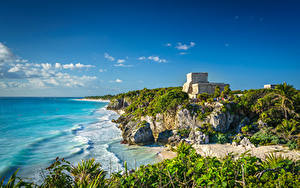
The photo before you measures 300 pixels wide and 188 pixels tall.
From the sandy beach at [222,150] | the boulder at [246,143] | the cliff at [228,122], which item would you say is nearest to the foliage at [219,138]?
the cliff at [228,122]

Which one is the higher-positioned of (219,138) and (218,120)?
(218,120)

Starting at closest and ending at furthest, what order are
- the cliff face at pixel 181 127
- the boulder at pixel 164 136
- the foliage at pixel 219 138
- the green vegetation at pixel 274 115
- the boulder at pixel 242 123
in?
the green vegetation at pixel 274 115, the foliage at pixel 219 138, the cliff face at pixel 181 127, the boulder at pixel 242 123, the boulder at pixel 164 136

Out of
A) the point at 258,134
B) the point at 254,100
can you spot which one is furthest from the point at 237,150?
the point at 254,100

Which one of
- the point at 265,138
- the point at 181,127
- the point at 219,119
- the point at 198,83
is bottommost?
the point at 265,138

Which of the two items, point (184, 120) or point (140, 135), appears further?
point (184, 120)

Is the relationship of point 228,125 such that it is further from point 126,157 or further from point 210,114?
point 126,157

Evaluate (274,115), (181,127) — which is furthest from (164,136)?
Result: (274,115)

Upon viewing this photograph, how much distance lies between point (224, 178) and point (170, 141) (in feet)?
44.8

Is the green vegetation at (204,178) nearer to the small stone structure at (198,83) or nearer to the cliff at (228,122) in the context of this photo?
the cliff at (228,122)

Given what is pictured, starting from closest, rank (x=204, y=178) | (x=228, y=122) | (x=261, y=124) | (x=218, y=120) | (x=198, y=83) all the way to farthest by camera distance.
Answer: (x=204, y=178) < (x=261, y=124) < (x=218, y=120) < (x=228, y=122) < (x=198, y=83)

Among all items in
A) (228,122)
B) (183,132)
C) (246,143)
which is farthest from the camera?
(228,122)

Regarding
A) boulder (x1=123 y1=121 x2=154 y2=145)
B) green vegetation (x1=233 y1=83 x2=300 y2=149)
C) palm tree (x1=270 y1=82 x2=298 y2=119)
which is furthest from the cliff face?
palm tree (x1=270 y1=82 x2=298 y2=119)

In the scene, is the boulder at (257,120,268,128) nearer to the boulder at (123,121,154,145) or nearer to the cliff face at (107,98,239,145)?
the cliff face at (107,98,239,145)

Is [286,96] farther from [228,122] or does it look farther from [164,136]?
[164,136]
